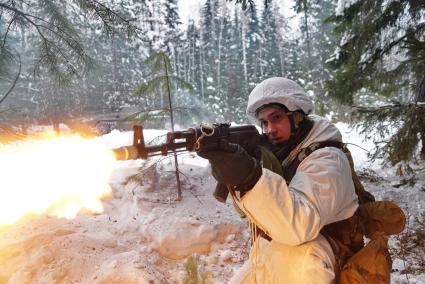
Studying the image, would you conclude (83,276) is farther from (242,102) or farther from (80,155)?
(242,102)

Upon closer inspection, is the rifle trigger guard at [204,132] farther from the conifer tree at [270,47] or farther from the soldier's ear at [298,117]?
the conifer tree at [270,47]

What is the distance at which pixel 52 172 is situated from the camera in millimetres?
2998

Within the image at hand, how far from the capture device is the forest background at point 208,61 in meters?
5.82

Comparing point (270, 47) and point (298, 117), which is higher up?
point (270, 47)

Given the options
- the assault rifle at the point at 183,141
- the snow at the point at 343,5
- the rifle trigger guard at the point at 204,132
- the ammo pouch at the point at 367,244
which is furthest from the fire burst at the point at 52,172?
the snow at the point at 343,5

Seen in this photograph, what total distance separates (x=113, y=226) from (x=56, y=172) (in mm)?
4632

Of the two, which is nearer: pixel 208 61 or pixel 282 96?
pixel 282 96

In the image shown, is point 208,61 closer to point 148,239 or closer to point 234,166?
point 148,239

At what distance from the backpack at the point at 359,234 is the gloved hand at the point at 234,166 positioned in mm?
352

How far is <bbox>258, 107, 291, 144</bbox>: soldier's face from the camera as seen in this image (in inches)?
99.0

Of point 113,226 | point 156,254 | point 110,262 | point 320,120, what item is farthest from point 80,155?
point 113,226

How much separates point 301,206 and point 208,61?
40.4 meters

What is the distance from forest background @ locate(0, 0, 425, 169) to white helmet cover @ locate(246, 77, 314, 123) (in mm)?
3016

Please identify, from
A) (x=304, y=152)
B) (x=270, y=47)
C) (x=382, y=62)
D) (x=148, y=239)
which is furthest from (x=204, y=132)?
(x=270, y=47)
